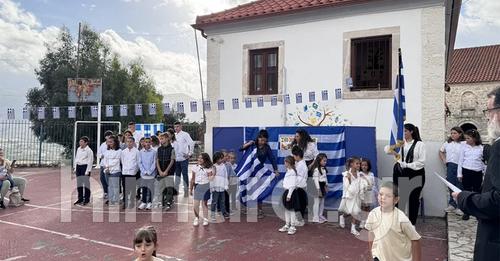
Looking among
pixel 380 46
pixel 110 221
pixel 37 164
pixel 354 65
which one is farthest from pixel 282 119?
pixel 37 164

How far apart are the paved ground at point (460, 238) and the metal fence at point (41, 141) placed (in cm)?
1274

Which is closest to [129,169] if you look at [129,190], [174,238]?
[129,190]

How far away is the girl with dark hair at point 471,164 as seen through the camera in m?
7.38

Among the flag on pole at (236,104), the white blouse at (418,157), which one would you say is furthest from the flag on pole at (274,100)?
the white blouse at (418,157)

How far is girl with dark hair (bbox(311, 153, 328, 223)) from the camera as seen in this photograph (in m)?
7.57

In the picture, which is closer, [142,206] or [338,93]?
[142,206]

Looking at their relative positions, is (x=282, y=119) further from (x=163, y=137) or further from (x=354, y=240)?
(x=354, y=240)

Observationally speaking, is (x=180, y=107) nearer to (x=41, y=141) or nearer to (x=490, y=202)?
(x=490, y=202)

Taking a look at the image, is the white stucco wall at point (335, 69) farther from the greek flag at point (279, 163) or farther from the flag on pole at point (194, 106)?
the greek flag at point (279, 163)

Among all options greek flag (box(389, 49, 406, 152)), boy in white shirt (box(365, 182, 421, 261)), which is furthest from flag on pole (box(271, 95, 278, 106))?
boy in white shirt (box(365, 182, 421, 261))

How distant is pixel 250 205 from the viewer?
8609 millimetres

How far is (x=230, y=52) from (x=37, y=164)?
1272 cm

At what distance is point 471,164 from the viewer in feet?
24.2

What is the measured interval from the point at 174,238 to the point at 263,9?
7079mm
